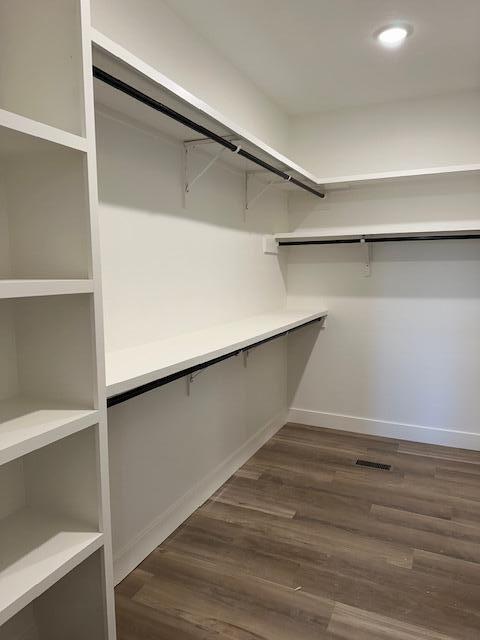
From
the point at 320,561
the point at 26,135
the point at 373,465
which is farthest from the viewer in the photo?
the point at 373,465

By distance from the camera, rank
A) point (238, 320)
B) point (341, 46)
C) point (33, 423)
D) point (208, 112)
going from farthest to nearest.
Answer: point (238, 320) → point (341, 46) → point (208, 112) → point (33, 423)

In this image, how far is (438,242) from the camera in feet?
10.5

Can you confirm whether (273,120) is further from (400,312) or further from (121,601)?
(121,601)

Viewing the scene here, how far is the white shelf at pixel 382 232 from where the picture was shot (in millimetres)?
2914

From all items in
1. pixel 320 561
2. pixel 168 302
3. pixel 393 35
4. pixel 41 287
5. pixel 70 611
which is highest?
pixel 393 35

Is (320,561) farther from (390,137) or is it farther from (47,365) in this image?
(390,137)

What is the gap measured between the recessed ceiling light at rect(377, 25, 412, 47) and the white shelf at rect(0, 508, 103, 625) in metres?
2.43

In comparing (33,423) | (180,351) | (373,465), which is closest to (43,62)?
(33,423)

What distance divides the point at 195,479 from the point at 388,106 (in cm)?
272

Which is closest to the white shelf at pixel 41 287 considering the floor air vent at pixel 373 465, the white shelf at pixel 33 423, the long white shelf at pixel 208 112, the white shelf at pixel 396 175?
the white shelf at pixel 33 423

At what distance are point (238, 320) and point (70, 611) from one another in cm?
176

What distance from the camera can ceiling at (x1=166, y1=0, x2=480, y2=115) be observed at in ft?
6.72

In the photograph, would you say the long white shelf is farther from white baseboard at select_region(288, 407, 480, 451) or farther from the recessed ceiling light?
white baseboard at select_region(288, 407, 480, 451)

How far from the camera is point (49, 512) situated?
4.38 ft
